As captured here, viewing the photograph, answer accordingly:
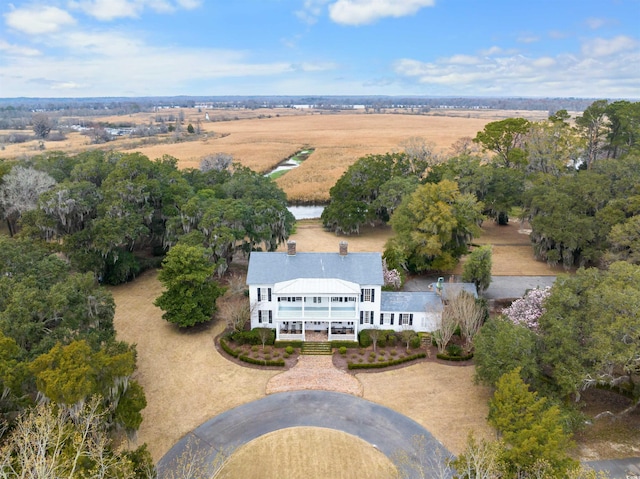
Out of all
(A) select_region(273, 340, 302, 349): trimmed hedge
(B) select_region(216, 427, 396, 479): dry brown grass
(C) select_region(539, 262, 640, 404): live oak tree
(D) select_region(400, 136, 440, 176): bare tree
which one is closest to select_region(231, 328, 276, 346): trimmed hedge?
(A) select_region(273, 340, 302, 349): trimmed hedge

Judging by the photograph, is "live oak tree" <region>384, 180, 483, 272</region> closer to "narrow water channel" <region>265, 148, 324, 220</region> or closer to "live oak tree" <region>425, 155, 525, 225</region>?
"live oak tree" <region>425, 155, 525, 225</region>

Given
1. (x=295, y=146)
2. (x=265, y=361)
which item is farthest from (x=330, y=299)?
(x=295, y=146)

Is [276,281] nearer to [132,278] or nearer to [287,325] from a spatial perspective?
[287,325]

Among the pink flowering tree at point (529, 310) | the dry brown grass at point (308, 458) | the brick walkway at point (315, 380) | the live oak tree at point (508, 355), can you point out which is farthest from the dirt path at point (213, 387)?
the pink flowering tree at point (529, 310)

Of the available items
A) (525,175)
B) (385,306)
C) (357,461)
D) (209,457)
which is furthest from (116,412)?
(525,175)

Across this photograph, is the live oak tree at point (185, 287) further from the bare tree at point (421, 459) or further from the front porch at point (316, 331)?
the bare tree at point (421, 459)

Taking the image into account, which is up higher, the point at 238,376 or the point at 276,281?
the point at 276,281
